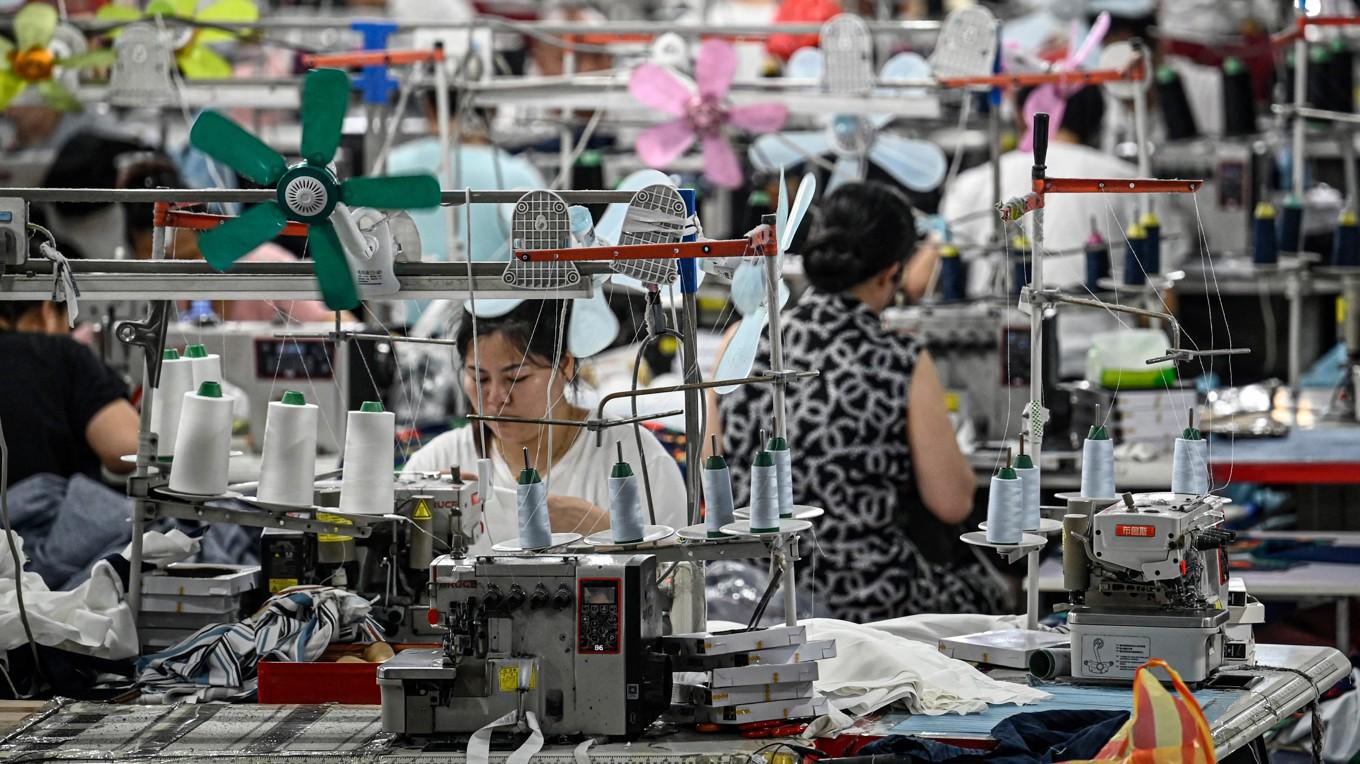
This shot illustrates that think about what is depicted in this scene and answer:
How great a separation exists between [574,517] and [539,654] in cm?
86

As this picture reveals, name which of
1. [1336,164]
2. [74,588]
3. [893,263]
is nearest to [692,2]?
[1336,164]

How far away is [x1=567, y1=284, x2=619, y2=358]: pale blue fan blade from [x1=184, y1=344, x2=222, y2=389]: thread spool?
2.26ft

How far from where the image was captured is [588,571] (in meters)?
2.76

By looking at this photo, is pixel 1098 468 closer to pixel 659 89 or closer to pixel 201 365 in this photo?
pixel 201 365

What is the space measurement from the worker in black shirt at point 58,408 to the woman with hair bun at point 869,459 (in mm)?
1539

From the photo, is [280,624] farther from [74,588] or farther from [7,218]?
[7,218]

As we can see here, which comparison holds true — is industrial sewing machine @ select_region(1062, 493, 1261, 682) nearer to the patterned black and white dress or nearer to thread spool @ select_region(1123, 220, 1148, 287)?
the patterned black and white dress

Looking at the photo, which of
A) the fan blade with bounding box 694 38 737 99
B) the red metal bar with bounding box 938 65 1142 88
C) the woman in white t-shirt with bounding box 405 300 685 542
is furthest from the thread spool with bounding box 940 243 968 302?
the woman in white t-shirt with bounding box 405 300 685 542

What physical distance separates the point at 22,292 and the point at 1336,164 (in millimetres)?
5869

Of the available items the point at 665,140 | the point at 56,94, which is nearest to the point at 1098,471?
the point at 665,140

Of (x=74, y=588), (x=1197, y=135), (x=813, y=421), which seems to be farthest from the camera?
(x=1197, y=135)

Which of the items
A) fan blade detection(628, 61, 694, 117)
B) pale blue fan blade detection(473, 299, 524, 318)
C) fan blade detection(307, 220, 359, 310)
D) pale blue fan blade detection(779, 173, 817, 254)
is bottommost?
pale blue fan blade detection(473, 299, 524, 318)

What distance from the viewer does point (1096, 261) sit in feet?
17.5

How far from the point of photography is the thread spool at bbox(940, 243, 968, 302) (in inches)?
225
